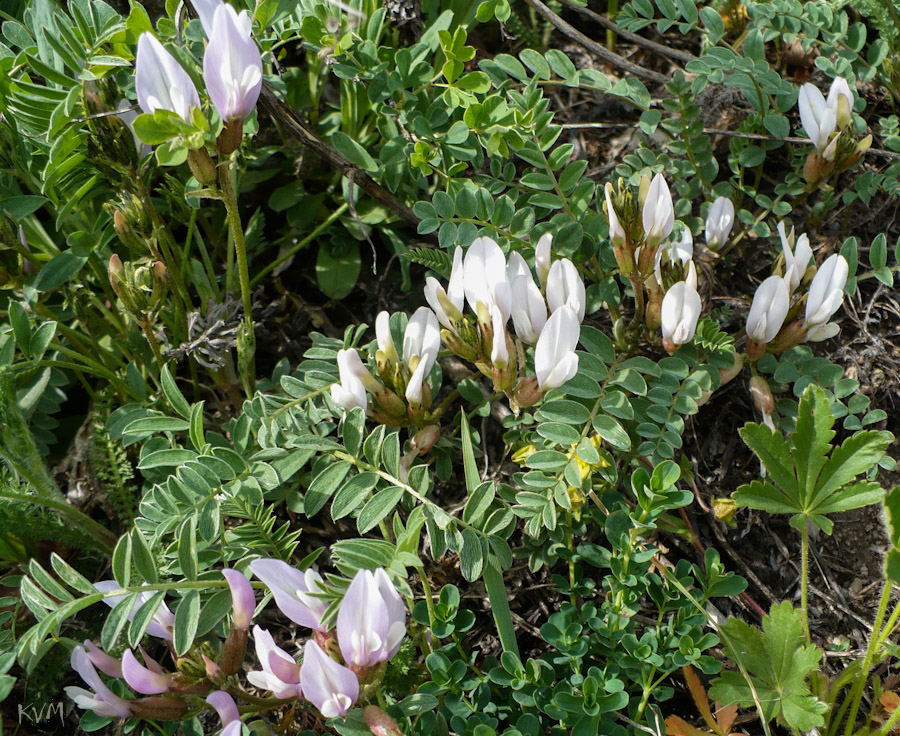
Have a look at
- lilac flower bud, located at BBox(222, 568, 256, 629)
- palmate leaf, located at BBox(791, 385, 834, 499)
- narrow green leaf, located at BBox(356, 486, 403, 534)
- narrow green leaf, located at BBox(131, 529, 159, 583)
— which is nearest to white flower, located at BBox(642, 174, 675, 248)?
palmate leaf, located at BBox(791, 385, 834, 499)

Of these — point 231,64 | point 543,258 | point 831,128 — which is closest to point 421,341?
→ point 543,258

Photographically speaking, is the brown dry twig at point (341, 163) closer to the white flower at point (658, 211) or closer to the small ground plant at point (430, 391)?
the small ground plant at point (430, 391)

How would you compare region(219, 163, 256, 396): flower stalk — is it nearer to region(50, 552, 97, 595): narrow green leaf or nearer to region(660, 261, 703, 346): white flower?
region(50, 552, 97, 595): narrow green leaf

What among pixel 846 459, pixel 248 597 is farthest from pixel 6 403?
pixel 846 459

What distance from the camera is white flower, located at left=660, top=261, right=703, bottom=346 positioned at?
165 centimetres

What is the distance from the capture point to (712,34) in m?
2.13

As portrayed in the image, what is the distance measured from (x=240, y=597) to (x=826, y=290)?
1.34 meters

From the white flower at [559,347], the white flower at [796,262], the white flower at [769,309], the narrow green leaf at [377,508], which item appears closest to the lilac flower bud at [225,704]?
the narrow green leaf at [377,508]

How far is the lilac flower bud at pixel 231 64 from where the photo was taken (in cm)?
147

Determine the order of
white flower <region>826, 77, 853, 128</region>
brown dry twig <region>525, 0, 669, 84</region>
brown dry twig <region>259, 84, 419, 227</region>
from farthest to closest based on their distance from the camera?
brown dry twig <region>525, 0, 669, 84</region> → brown dry twig <region>259, 84, 419, 227</region> → white flower <region>826, 77, 853, 128</region>

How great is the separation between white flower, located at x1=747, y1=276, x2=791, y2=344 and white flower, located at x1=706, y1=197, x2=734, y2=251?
315mm

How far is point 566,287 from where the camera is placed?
1.67 metres

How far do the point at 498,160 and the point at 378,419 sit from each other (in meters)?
0.73

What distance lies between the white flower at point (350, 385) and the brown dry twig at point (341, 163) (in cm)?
65
